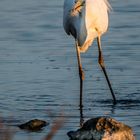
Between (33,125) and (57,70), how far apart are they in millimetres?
3746

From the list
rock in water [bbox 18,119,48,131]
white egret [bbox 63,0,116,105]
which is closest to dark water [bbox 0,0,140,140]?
rock in water [bbox 18,119,48,131]

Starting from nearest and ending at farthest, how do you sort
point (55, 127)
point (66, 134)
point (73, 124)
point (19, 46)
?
1. point (55, 127)
2. point (66, 134)
3. point (73, 124)
4. point (19, 46)

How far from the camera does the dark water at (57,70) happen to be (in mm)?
9977

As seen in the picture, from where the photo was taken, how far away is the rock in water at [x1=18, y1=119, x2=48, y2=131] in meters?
8.81

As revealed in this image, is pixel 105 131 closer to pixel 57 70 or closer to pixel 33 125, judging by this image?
pixel 33 125

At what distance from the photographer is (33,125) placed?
8.84m

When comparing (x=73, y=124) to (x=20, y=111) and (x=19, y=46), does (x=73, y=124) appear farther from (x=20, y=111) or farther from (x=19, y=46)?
(x=19, y=46)

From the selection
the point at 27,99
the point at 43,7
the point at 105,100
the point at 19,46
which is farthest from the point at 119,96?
the point at 43,7

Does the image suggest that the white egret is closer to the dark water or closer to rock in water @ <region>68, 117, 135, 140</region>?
the dark water

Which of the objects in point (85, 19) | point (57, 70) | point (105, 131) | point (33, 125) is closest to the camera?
point (105, 131)

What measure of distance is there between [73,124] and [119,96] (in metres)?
1.88

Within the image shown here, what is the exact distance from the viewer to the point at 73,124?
930 centimetres

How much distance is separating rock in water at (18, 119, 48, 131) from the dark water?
0.13 metres

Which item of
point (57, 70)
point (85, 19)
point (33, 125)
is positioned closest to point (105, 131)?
point (33, 125)
